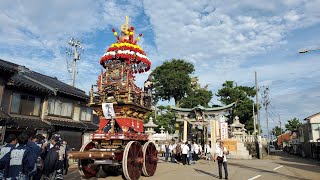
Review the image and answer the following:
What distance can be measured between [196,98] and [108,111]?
32582 millimetres

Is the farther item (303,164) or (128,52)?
(303,164)

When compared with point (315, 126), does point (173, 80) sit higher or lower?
higher

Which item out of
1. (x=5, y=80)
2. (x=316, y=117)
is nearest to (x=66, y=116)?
(x=5, y=80)

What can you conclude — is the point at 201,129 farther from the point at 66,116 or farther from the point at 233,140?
the point at 66,116

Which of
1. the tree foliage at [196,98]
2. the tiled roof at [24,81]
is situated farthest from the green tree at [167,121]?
A: the tiled roof at [24,81]

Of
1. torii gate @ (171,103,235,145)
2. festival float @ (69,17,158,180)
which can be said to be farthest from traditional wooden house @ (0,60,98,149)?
torii gate @ (171,103,235,145)

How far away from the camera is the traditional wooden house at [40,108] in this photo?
16688 mm

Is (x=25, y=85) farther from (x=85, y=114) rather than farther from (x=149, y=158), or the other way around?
(x=149, y=158)

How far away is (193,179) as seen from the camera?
36.0ft

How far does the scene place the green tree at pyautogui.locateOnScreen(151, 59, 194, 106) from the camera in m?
44.3

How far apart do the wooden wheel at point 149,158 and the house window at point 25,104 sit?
37.7 ft

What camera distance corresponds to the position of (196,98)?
139 ft

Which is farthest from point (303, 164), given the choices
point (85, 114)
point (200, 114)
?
point (85, 114)

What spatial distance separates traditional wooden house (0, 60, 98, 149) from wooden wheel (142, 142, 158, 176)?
940cm
